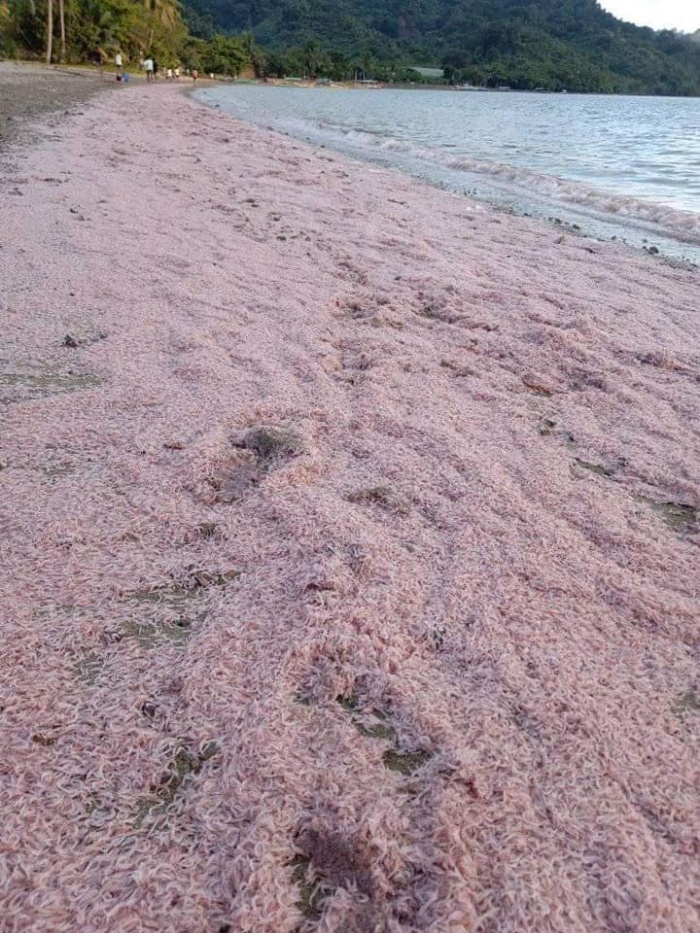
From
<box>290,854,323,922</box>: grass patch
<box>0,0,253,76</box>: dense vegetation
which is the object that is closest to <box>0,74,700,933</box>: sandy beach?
<box>290,854,323,922</box>: grass patch

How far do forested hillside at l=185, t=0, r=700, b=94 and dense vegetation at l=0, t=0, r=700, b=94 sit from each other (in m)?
0.28

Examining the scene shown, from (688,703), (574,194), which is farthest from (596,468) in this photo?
(574,194)

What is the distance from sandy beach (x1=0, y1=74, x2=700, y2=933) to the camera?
1146 millimetres

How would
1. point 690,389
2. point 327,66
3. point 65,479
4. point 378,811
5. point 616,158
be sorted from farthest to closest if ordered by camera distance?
point 327,66 → point 616,158 → point 690,389 → point 65,479 → point 378,811

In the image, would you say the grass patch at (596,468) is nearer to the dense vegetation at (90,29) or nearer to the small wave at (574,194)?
the small wave at (574,194)

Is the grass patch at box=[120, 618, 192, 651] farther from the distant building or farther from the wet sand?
the distant building

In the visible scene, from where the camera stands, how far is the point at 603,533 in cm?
221

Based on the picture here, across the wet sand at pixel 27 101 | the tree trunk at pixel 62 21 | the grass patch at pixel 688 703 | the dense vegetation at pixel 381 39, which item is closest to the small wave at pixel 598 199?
the grass patch at pixel 688 703

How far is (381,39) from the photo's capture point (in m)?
132

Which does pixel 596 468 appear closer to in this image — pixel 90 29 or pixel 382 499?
pixel 382 499

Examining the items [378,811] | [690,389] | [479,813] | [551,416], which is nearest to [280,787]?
[378,811]

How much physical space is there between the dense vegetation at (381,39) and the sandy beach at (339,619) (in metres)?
47.2

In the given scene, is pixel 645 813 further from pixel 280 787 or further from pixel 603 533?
pixel 603 533

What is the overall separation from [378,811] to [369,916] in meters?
0.18
